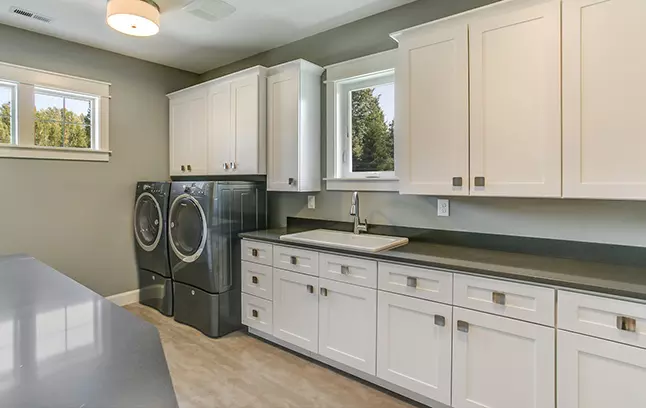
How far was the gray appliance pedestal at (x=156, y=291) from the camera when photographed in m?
3.35

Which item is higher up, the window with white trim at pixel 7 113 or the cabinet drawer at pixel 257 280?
the window with white trim at pixel 7 113

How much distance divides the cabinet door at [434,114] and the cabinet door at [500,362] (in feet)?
2.43

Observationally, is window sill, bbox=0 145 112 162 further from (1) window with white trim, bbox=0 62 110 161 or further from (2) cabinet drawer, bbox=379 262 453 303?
(2) cabinet drawer, bbox=379 262 453 303

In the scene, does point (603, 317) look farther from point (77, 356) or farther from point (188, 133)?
point (188, 133)

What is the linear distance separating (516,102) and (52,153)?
3.64 metres

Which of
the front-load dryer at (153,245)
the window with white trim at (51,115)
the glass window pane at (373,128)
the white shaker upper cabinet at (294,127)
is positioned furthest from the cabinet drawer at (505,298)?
the window with white trim at (51,115)

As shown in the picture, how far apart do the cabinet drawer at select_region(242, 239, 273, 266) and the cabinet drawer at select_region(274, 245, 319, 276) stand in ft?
0.29

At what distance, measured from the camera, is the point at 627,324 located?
140 cm

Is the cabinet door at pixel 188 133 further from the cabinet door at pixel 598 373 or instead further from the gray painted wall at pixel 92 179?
the cabinet door at pixel 598 373

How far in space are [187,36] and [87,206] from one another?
1.84 meters

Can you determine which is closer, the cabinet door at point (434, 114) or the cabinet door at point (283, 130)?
the cabinet door at point (434, 114)

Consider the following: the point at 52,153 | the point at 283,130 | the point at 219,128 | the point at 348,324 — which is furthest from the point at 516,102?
the point at 52,153

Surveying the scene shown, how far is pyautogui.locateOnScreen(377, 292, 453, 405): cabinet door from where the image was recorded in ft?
6.13

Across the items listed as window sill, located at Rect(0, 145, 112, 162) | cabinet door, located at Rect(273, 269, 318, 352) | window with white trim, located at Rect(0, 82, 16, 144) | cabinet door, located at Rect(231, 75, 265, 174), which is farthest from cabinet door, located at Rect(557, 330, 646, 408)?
window with white trim, located at Rect(0, 82, 16, 144)
